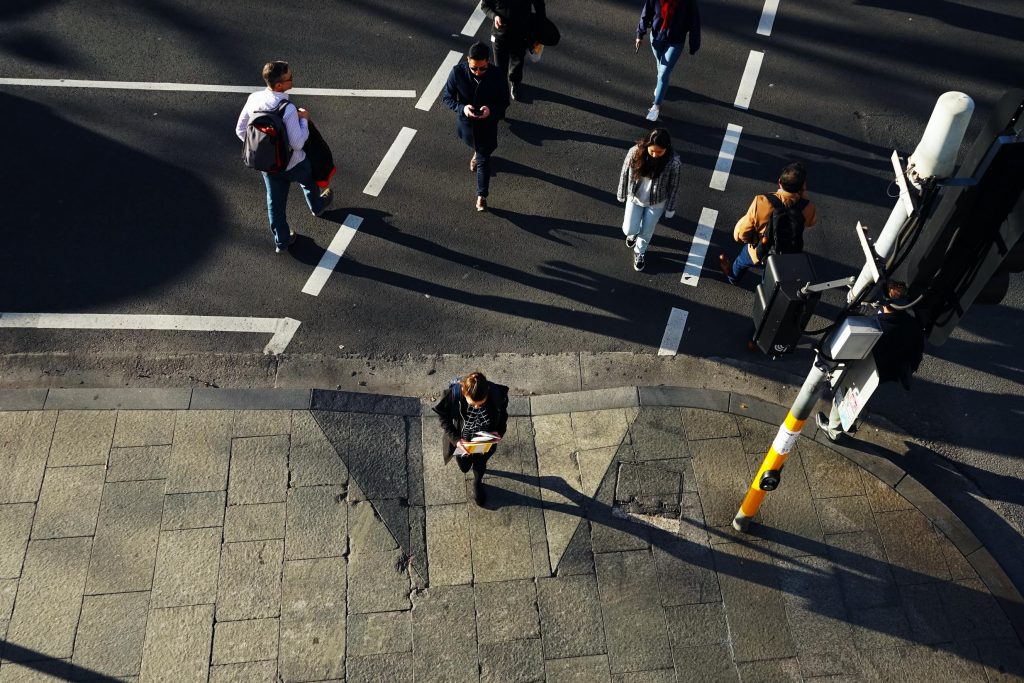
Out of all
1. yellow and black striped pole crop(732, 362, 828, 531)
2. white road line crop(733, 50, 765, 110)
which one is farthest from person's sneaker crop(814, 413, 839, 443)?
white road line crop(733, 50, 765, 110)

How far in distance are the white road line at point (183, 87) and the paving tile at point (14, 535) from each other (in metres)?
5.21

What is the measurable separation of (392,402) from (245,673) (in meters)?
2.31

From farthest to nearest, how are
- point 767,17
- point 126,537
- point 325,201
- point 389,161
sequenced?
point 767,17, point 389,161, point 325,201, point 126,537

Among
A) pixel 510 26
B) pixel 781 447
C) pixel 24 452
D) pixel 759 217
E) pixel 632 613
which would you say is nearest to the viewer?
pixel 781 447

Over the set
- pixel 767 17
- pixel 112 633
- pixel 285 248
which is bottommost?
pixel 112 633

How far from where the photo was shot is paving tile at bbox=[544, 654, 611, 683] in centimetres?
519

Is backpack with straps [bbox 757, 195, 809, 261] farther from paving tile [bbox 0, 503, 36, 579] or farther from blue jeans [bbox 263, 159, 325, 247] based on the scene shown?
paving tile [bbox 0, 503, 36, 579]

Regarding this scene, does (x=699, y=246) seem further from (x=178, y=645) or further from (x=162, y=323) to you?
(x=178, y=645)

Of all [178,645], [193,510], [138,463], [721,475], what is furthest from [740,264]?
[178,645]

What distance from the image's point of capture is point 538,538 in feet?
19.0

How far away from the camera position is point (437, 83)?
9.14 metres

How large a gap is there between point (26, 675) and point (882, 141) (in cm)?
940

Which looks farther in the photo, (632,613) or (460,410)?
(632,613)

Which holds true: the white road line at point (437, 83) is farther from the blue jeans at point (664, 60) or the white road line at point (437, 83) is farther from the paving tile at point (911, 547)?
the paving tile at point (911, 547)
